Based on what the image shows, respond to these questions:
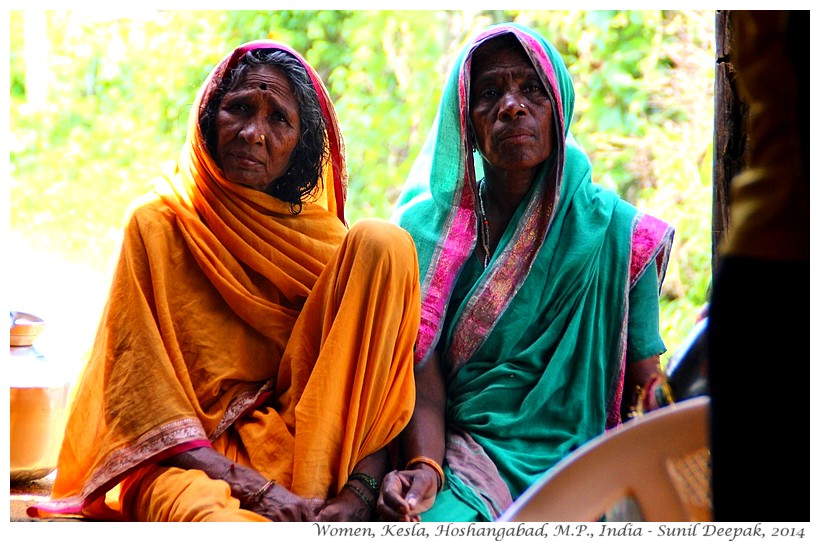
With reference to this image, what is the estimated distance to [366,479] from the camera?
8.77 ft

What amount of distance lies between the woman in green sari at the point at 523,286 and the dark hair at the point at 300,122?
375mm

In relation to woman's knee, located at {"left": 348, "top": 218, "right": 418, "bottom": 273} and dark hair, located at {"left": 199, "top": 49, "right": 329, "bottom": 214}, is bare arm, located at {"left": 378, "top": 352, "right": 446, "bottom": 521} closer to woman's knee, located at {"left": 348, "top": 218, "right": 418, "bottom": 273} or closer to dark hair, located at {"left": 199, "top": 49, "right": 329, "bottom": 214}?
woman's knee, located at {"left": 348, "top": 218, "right": 418, "bottom": 273}

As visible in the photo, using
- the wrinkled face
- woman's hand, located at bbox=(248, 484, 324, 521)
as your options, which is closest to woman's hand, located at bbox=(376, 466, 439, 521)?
woman's hand, located at bbox=(248, 484, 324, 521)

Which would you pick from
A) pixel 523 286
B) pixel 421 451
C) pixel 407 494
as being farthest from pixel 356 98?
pixel 407 494

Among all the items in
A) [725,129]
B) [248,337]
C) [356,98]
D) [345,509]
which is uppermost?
[356,98]

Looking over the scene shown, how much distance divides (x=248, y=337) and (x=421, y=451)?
58 centimetres

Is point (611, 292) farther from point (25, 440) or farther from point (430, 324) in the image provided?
point (25, 440)

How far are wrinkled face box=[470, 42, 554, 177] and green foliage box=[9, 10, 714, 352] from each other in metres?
2.98

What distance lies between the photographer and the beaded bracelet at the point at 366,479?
2.67m

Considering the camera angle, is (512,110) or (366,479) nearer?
(366,479)

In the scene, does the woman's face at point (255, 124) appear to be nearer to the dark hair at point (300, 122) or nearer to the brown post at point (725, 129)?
the dark hair at point (300, 122)

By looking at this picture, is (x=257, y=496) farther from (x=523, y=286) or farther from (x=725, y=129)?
(x=725, y=129)

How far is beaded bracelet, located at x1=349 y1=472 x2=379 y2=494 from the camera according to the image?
8.75 ft

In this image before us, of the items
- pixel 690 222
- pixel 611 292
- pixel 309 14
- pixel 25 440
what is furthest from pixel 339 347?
pixel 309 14
